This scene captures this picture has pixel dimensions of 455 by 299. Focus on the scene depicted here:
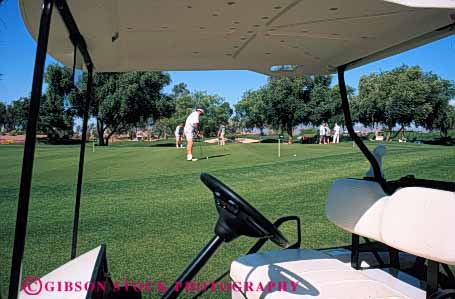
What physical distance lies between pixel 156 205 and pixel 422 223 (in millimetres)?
4390

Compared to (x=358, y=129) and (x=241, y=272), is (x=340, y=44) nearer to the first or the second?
(x=358, y=129)

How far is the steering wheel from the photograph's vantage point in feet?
4.26

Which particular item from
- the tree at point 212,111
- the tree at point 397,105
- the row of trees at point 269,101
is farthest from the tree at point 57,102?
the tree at point 212,111

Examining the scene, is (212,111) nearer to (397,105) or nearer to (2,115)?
(397,105)

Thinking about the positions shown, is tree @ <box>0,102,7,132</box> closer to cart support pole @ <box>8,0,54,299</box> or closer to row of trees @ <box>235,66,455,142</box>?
cart support pole @ <box>8,0,54,299</box>

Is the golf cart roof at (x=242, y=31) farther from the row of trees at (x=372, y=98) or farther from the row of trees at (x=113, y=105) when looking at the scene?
the row of trees at (x=372, y=98)

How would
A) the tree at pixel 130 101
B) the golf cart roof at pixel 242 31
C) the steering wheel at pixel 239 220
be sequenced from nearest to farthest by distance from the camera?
the steering wheel at pixel 239 220
the golf cart roof at pixel 242 31
the tree at pixel 130 101

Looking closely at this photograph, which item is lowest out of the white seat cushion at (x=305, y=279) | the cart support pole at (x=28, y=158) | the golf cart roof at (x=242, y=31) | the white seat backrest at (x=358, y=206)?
the white seat cushion at (x=305, y=279)

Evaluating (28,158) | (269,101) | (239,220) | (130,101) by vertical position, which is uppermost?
(269,101)

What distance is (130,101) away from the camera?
101 ft

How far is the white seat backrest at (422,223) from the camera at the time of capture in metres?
1.55

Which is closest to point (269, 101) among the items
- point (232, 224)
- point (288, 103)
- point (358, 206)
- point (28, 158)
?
point (288, 103)

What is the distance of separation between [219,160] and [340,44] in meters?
9.51

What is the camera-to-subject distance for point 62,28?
1.60 metres
